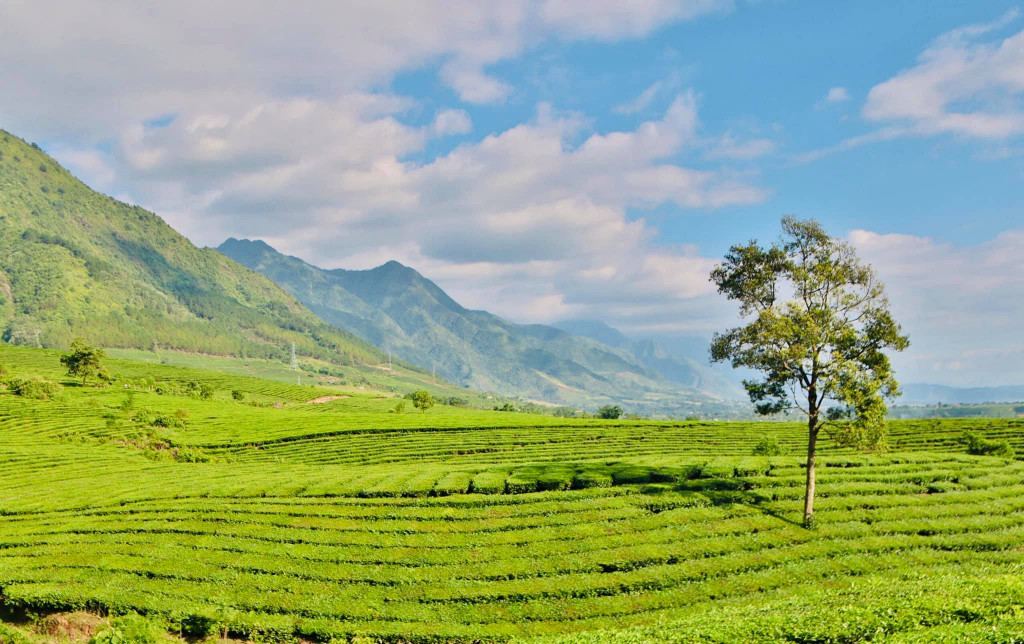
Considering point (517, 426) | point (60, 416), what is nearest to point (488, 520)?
point (517, 426)

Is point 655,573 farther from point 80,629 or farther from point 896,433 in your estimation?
point 896,433

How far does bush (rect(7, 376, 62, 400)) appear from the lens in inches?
3944

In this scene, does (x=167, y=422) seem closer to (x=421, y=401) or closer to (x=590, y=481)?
(x=421, y=401)

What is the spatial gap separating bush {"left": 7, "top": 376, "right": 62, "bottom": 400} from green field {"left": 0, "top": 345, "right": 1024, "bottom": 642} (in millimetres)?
72756

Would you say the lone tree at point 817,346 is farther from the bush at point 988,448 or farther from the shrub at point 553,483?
the bush at point 988,448

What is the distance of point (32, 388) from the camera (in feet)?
331

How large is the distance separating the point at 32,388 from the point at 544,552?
124m

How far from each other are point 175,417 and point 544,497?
8205 cm

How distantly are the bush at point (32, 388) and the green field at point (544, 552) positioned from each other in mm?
72756

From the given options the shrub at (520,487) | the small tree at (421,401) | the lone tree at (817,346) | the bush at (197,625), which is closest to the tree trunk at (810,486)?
the lone tree at (817,346)

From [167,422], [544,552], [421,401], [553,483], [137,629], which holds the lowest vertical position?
[421,401]

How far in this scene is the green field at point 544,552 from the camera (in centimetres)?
1892

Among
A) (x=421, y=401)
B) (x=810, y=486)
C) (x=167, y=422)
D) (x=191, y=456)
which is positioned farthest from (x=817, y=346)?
(x=421, y=401)

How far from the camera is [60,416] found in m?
83.9
